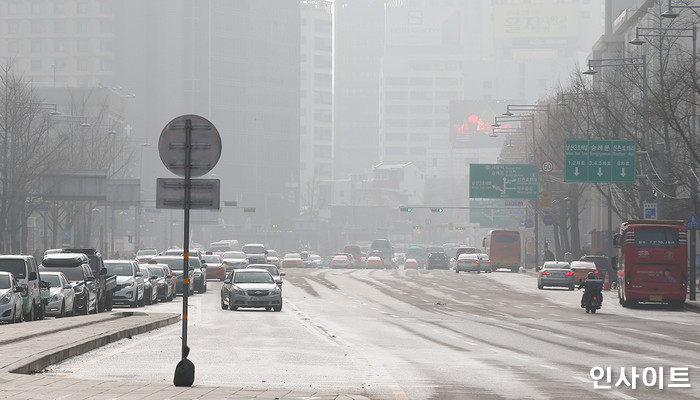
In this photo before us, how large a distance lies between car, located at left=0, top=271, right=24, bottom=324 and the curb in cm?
335

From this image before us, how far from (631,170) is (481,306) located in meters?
17.5

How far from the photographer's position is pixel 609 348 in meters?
24.2

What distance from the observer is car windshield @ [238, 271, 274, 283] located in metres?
41.2

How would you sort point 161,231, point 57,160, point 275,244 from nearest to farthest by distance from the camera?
point 57,160 < point 161,231 < point 275,244

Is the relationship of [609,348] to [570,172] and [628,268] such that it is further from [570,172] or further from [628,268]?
[570,172]

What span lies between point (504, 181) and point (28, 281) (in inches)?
2274

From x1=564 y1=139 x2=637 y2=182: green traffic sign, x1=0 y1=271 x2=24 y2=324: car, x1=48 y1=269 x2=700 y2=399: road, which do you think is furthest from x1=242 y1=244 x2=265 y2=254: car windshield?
x1=0 y1=271 x2=24 y2=324: car

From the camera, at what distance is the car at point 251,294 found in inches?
1567

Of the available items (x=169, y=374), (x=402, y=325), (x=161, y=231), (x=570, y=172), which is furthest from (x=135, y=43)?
(x=169, y=374)

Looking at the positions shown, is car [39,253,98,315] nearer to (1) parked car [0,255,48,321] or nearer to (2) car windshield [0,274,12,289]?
(1) parked car [0,255,48,321]

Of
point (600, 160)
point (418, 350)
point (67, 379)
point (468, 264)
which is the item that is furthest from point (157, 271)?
point (468, 264)

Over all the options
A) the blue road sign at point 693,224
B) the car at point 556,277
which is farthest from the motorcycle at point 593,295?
the car at point 556,277

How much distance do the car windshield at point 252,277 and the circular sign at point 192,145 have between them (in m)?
26.4

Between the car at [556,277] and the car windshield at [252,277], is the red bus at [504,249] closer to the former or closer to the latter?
the car at [556,277]
